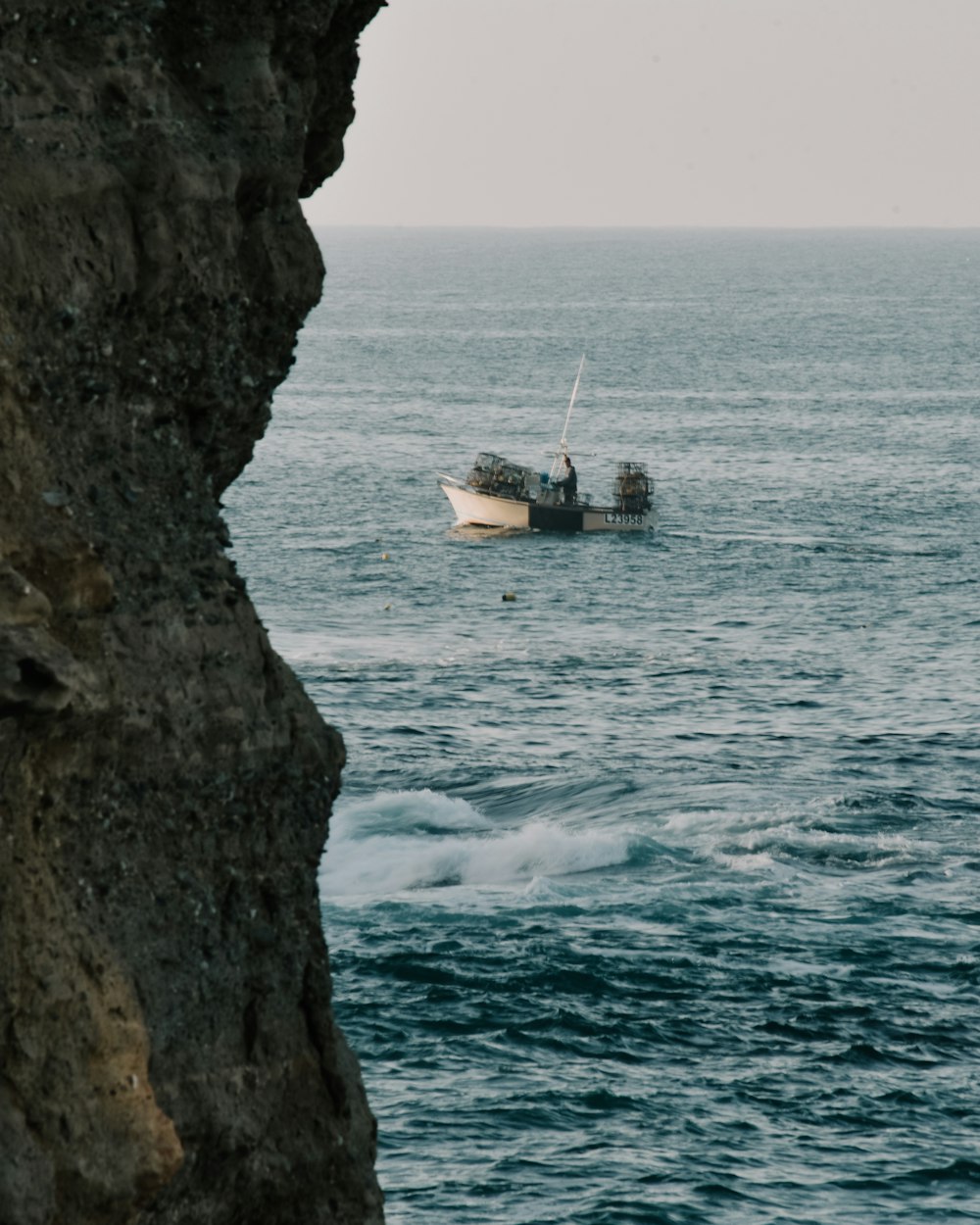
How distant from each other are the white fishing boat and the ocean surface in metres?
1.19

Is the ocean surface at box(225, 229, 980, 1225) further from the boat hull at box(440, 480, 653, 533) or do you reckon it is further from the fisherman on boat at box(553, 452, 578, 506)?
the fisherman on boat at box(553, 452, 578, 506)

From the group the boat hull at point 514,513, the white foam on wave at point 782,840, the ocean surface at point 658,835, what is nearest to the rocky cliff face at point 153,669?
the ocean surface at point 658,835

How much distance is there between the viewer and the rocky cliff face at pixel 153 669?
14.5 metres

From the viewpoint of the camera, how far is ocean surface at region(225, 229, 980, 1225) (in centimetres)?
3020

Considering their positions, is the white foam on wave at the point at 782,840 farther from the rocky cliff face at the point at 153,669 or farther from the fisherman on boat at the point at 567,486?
the fisherman on boat at the point at 567,486

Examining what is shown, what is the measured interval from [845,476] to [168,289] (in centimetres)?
9521

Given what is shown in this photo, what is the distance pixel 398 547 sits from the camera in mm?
88938

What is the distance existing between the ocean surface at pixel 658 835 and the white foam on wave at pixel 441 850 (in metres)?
0.10

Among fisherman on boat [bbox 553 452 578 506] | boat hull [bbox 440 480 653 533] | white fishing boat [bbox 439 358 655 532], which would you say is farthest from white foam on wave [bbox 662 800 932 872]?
fisherman on boat [bbox 553 452 578 506]

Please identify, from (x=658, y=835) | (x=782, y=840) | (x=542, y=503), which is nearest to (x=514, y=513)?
(x=542, y=503)

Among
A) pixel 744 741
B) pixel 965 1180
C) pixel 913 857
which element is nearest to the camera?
pixel 965 1180

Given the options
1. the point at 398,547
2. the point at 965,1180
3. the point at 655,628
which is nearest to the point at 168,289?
the point at 965,1180

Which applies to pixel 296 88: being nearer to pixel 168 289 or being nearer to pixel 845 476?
pixel 168 289

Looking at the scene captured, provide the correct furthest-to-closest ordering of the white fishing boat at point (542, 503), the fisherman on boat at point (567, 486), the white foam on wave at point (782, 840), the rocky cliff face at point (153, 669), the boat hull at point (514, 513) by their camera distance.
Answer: the fisherman on boat at point (567, 486), the boat hull at point (514, 513), the white fishing boat at point (542, 503), the white foam on wave at point (782, 840), the rocky cliff face at point (153, 669)
